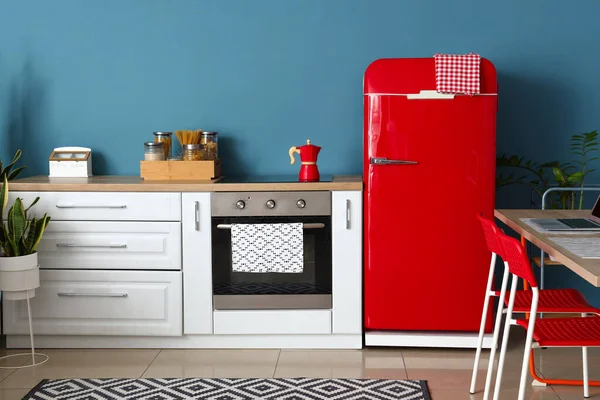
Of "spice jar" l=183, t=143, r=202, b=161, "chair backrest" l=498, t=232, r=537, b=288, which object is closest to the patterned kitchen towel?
"spice jar" l=183, t=143, r=202, b=161

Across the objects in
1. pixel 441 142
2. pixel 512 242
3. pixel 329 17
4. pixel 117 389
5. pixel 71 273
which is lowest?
pixel 117 389

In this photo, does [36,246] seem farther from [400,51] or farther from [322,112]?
[400,51]

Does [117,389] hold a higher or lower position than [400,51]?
lower

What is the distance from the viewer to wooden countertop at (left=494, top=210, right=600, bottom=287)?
2.27 m

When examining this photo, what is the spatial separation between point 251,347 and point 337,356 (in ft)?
1.44

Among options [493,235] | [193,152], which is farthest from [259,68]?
[493,235]

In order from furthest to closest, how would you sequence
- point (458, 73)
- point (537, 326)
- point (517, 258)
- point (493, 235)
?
point (458, 73) < point (493, 235) < point (537, 326) < point (517, 258)

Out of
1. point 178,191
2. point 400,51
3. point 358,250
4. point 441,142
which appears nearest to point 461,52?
point 400,51

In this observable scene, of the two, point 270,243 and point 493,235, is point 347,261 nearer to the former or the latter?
point 270,243

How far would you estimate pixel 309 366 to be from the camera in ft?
12.3

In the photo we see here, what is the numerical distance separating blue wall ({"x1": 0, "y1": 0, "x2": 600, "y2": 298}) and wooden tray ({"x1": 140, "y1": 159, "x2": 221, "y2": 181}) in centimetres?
39

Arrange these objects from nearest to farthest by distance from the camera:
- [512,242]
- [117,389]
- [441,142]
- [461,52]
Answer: [512,242] < [117,389] < [441,142] < [461,52]

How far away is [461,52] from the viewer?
431 cm

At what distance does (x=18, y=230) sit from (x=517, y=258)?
91.3 inches
